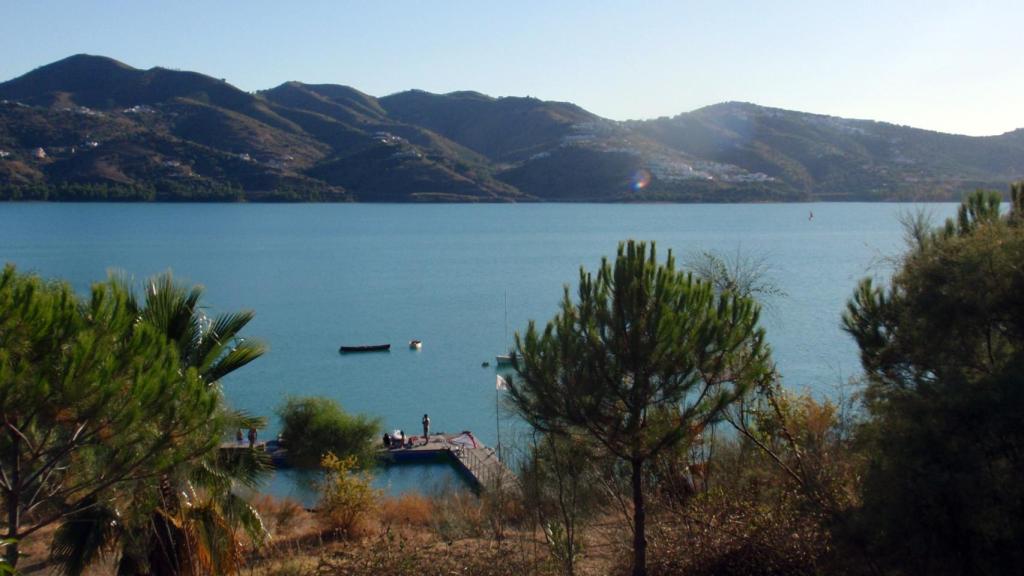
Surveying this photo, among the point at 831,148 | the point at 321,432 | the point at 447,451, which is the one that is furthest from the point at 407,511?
the point at 831,148

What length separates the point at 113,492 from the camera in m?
7.45

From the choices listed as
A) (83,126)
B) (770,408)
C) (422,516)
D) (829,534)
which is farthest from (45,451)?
(83,126)

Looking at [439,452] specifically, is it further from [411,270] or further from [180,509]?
[411,270]

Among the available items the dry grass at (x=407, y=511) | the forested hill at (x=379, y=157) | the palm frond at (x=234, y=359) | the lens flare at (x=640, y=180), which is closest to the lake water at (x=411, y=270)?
the palm frond at (x=234, y=359)

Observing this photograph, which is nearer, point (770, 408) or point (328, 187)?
point (770, 408)

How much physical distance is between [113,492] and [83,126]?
154729 millimetres

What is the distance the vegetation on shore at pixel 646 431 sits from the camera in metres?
6.04

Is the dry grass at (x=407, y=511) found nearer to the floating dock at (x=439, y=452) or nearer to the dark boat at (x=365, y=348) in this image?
the floating dock at (x=439, y=452)

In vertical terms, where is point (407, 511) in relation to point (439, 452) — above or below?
above

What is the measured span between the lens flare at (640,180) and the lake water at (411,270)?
18.1ft

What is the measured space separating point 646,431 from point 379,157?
137569 mm

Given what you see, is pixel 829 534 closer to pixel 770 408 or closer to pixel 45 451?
pixel 770 408

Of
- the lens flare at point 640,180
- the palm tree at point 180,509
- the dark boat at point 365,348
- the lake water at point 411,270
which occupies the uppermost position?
the lens flare at point 640,180

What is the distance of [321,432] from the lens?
856 inches
